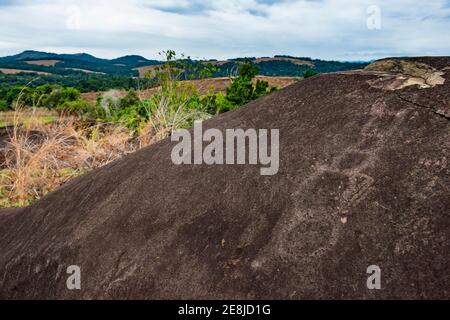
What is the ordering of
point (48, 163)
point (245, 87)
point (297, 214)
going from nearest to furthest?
1. point (297, 214)
2. point (48, 163)
3. point (245, 87)

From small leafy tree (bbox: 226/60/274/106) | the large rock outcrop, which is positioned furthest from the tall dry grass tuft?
the large rock outcrop

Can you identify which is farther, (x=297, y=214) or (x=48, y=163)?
(x=48, y=163)

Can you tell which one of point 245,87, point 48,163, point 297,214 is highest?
point 245,87

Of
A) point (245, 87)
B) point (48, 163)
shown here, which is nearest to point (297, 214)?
point (48, 163)

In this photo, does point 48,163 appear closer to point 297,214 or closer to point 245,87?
point 245,87

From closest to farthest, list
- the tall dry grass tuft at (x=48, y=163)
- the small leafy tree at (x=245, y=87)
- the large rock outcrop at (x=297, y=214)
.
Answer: the large rock outcrop at (x=297, y=214) → the tall dry grass tuft at (x=48, y=163) → the small leafy tree at (x=245, y=87)

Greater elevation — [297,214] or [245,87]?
[245,87]

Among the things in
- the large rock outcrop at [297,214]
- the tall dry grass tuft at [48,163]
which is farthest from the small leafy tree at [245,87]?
the large rock outcrop at [297,214]

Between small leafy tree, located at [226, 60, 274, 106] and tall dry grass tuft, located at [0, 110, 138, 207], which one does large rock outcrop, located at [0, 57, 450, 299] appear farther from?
small leafy tree, located at [226, 60, 274, 106]

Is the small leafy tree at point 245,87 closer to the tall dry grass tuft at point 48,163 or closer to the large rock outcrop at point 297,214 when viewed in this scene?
the tall dry grass tuft at point 48,163
